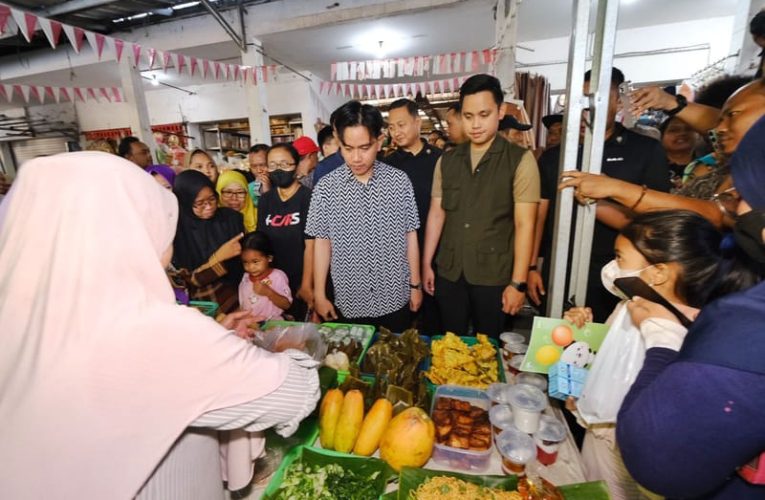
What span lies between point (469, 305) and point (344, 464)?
51.1 inches

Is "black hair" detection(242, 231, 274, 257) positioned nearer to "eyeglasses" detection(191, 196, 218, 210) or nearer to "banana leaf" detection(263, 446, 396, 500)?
"eyeglasses" detection(191, 196, 218, 210)

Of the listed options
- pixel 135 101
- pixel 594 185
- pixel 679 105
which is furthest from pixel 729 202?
pixel 135 101

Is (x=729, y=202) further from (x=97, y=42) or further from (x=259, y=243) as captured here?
(x=97, y=42)

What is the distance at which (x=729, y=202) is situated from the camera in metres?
1.09

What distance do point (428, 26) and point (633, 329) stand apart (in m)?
6.55

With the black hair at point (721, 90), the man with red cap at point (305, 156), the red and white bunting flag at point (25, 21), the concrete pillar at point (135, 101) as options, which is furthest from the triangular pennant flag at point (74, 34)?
the black hair at point (721, 90)

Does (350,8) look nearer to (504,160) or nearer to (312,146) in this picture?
(312,146)

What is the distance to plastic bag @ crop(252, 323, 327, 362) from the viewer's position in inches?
63.7

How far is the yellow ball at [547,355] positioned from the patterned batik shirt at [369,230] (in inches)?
39.3

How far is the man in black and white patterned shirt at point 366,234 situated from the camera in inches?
81.0

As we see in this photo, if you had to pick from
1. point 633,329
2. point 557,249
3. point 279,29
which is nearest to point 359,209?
point 557,249

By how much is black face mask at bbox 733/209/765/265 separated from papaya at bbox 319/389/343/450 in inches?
47.9

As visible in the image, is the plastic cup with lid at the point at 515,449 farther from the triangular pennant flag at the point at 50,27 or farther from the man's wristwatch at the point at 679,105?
the triangular pennant flag at the point at 50,27

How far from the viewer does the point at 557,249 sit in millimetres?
1446
